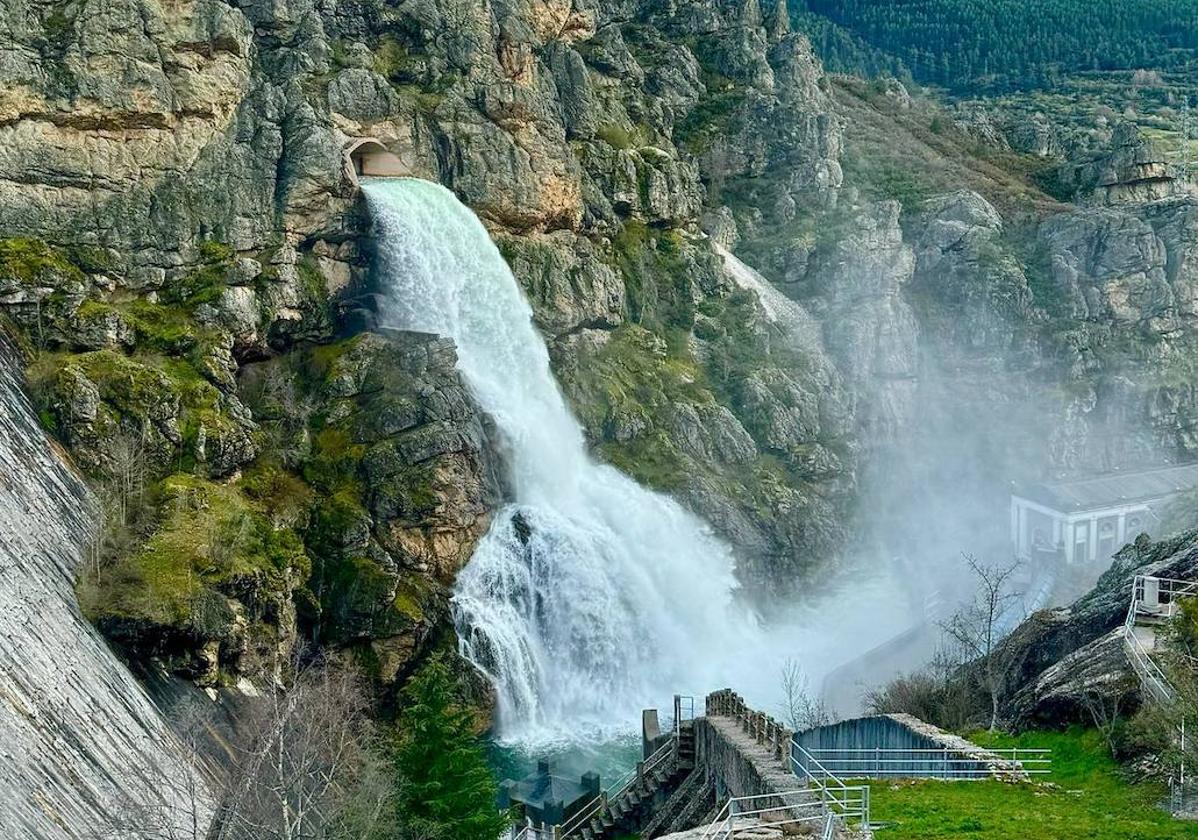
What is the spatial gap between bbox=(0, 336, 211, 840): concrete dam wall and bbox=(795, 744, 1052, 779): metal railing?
14217 mm

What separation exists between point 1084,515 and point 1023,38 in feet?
393

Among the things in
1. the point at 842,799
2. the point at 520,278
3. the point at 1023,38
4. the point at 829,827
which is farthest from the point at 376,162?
the point at 1023,38

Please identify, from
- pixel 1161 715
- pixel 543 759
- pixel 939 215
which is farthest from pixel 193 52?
pixel 939 215

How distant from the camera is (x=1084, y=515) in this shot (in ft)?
232

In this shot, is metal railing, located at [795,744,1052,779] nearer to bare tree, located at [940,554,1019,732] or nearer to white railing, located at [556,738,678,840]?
bare tree, located at [940,554,1019,732]

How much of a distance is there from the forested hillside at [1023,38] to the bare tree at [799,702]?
130 m

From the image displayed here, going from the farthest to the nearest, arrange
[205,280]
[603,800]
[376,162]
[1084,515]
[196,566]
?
1. [1084,515]
2. [376,162]
3. [205,280]
4. [196,566]
5. [603,800]

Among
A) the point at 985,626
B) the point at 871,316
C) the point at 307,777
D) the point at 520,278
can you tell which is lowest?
the point at 985,626

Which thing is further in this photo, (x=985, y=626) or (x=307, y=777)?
(x=985, y=626)

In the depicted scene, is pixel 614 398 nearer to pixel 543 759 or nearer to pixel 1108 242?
pixel 543 759

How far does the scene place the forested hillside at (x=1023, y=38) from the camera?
16950 centimetres

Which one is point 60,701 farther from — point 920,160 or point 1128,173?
point 1128,173

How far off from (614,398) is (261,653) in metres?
28.7

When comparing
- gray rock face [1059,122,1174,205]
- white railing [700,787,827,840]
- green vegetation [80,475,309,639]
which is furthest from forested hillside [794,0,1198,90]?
white railing [700,787,827,840]
